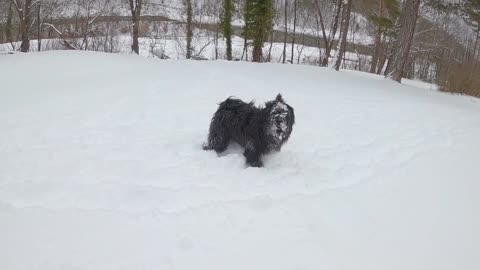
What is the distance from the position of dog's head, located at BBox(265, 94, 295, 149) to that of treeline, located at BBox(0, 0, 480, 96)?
1073cm

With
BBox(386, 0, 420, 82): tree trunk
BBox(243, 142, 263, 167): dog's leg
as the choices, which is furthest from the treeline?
BBox(243, 142, 263, 167): dog's leg

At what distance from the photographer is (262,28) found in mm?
20094

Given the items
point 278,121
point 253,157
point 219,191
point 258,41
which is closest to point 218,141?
point 253,157

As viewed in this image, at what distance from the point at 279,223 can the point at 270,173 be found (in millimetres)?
1107

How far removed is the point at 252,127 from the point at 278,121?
40 centimetres

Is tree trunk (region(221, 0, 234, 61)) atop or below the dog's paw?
atop

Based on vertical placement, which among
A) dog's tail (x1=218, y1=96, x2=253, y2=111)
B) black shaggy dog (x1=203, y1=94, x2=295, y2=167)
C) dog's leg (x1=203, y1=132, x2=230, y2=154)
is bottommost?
dog's leg (x1=203, y1=132, x2=230, y2=154)

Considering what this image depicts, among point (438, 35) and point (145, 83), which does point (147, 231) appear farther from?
point (438, 35)

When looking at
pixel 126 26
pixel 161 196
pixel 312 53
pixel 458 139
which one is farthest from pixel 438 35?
pixel 161 196

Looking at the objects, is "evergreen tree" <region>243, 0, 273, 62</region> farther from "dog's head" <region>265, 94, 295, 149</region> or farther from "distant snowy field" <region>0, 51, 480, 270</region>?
"dog's head" <region>265, 94, 295, 149</region>

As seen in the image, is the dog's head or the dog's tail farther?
the dog's tail

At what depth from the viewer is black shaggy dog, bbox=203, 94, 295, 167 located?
4.18m

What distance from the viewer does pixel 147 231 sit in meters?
2.97

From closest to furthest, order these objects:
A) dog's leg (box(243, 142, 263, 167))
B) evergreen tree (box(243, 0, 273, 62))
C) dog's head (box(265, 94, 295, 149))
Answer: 1. dog's head (box(265, 94, 295, 149))
2. dog's leg (box(243, 142, 263, 167))
3. evergreen tree (box(243, 0, 273, 62))
